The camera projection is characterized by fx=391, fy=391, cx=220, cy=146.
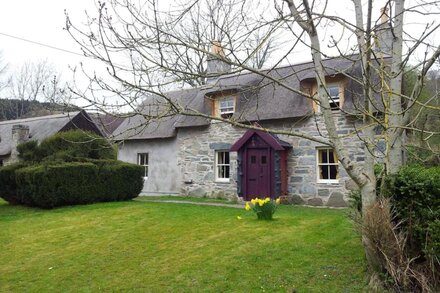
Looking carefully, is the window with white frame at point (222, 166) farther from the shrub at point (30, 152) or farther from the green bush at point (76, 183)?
the shrub at point (30, 152)

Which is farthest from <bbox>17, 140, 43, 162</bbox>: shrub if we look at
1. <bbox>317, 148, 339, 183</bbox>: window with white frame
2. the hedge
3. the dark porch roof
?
<bbox>317, 148, 339, 183</bbox>: window with white frame

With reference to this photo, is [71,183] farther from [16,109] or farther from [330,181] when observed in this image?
[16,109]

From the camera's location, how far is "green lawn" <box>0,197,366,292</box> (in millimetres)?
5559

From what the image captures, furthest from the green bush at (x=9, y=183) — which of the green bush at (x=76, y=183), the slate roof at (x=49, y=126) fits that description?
the slate roof at (x=49, y=126)

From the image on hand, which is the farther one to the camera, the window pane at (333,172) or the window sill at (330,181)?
the window pane at (333,172)

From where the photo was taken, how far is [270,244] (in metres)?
6.98

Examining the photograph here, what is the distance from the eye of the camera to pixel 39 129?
2175 centimetres

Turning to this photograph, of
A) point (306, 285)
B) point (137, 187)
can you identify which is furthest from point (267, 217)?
point (137, 187)

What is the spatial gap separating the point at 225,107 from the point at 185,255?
10193 mm

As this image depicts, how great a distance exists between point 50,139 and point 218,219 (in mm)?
8159

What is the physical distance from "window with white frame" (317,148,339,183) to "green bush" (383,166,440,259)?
8436mm

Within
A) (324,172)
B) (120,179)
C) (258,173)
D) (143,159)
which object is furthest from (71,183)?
(324,172)

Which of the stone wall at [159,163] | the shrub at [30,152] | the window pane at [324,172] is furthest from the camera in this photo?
the stone wall at [159,163]

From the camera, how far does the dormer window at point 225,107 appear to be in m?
16.1
